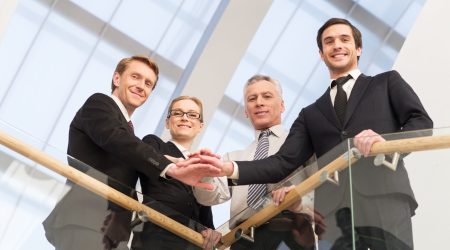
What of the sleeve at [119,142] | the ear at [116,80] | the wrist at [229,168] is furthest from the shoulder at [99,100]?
the wrist at [229,168]

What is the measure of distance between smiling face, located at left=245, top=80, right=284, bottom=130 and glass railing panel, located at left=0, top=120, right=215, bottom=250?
1.70 m

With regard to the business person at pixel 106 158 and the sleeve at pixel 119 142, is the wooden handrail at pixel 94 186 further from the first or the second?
the sleeve at pixel 119 142

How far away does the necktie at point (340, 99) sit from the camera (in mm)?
5391

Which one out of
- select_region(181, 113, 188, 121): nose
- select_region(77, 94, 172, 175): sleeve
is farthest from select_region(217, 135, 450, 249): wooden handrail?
select_region(181, 113, 188, 121): nose

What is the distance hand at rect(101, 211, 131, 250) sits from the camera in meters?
4.70

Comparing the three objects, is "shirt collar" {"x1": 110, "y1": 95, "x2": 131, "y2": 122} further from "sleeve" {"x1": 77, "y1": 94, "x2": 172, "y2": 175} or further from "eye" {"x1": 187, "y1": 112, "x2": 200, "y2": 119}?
"eye" {"x1": 187, "y1": 112, "x2": 200, "y2": 119}

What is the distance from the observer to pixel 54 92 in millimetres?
13477

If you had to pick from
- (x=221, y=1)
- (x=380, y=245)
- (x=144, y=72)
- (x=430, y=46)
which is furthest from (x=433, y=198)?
(x=221, y=1)

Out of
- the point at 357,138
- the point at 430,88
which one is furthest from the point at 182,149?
the point at 430,88

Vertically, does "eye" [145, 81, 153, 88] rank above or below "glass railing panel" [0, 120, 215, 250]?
above

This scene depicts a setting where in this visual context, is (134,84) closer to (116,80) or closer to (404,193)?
(116,80)

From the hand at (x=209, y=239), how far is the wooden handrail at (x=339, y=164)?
0.25 metres

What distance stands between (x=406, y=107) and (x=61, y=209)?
→ 2286 mm

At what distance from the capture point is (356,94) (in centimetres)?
540
